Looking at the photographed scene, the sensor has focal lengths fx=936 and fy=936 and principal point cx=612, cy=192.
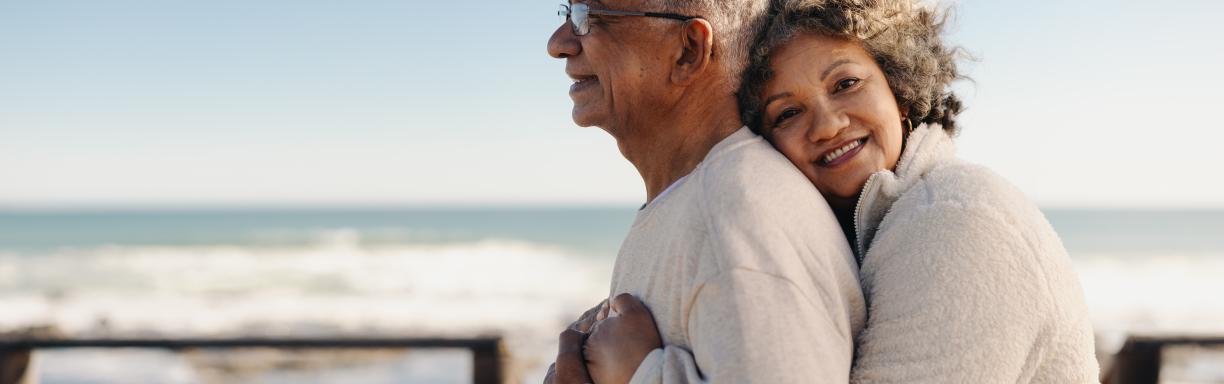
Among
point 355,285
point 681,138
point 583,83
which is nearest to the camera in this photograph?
point 681,138

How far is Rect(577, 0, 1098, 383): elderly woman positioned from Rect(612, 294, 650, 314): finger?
0.12ft

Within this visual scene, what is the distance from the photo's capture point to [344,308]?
17.6m

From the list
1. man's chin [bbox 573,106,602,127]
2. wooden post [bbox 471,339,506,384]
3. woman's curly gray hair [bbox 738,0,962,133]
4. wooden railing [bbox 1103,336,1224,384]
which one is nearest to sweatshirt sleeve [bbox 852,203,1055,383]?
woman's curly gray hair [bbox 738,0,962,133]

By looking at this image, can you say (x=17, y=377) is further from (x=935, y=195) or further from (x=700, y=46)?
(x=935, y=195)

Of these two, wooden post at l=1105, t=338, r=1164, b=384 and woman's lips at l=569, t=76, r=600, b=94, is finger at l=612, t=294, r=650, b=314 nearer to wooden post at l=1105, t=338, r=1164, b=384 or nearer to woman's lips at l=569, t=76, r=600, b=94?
woman's lips at l=569, t=76, r=600, b=94

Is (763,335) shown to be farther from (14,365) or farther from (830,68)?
(14,365)

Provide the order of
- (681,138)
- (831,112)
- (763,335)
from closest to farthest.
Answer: (763,335) < (831,112) < (681,138)

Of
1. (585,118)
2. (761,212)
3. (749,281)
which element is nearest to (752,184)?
(761,212)

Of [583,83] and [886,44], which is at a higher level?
[583,83]

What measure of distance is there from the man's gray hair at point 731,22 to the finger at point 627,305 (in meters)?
0.44

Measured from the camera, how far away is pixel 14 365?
348cm

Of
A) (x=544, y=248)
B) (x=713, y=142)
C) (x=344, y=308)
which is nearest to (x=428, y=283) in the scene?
(x=344, y=308)

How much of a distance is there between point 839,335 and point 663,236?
1.02ft

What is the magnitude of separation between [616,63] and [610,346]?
537 millimetres
